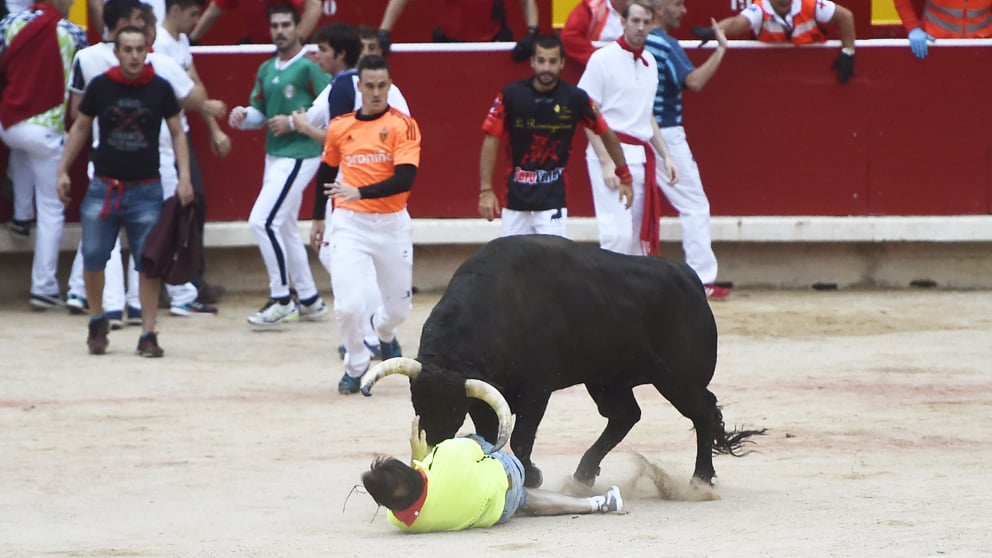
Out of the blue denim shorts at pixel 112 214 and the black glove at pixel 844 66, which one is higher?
the black glove at pixel 844 66

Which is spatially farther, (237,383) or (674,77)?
(674,77)

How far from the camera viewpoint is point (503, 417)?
5793mm

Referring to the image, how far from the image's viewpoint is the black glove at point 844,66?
12258 mm

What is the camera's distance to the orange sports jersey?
8391 millimetres

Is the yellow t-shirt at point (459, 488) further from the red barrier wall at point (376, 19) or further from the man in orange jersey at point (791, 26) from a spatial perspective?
the red barrier wall at point (376, 19)

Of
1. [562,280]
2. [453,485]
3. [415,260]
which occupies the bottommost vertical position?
[415,260]

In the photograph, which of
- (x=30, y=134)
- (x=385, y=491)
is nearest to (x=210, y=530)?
(x=385, y=491)

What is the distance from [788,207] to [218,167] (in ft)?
12.8

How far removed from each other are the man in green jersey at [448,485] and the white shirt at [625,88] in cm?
498

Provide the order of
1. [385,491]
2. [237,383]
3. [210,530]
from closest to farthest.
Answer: [385,491], [210,530], [237,383]

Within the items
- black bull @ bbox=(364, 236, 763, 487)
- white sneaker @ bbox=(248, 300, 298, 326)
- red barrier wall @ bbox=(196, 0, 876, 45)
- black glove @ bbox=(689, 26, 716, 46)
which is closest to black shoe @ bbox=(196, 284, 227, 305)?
white sneaker @ bbox=(248, 300, 298, 326)

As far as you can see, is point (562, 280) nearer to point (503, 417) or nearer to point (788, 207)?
point (503, 417)

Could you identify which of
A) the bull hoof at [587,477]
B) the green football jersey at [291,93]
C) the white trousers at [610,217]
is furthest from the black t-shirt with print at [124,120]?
the bull hoof at [587,477]

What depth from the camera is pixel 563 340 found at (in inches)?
245
